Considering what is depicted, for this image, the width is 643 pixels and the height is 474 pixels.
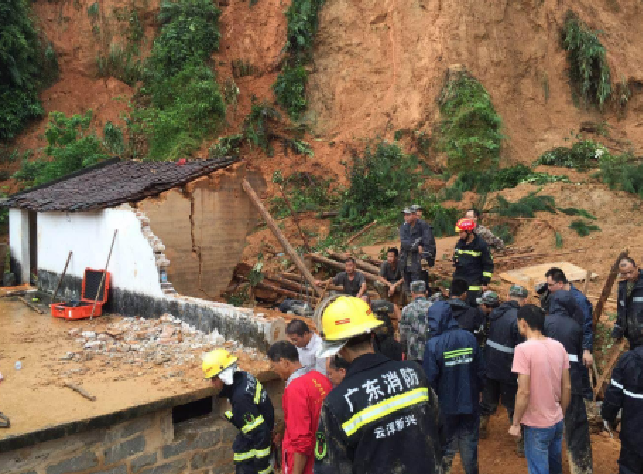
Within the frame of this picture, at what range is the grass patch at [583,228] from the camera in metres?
12.7

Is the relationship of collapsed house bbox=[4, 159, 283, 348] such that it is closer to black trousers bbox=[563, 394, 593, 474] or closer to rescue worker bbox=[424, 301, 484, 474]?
rescue worker bbox=[424, 301, 484, 474]

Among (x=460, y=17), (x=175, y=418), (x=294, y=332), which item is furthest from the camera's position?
(x=460, y=17)

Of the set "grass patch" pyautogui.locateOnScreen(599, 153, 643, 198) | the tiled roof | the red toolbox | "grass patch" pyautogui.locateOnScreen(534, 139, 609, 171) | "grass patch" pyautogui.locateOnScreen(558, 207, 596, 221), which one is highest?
"grass patch" pyautogui.locateOnScreen(534, 139, 609, 171)

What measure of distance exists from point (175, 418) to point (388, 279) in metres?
4.87

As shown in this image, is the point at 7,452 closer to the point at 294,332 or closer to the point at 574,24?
the point at 294,332

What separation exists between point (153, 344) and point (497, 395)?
4303 millimetres

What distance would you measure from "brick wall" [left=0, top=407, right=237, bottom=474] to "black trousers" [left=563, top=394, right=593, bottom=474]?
3.46 meters

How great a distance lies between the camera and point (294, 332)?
4.79 m

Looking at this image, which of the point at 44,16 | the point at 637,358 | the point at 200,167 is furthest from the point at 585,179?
the point at 44,16

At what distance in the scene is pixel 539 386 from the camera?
4488 mm

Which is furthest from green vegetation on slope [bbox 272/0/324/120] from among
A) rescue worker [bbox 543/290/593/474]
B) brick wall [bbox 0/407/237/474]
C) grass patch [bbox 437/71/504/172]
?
rescue worker [bbox 543/290/593/474]

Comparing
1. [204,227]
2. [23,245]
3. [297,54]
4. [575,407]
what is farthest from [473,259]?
[297,54]

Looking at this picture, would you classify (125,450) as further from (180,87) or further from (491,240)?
(180,87)

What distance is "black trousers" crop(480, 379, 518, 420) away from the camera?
5.76m
